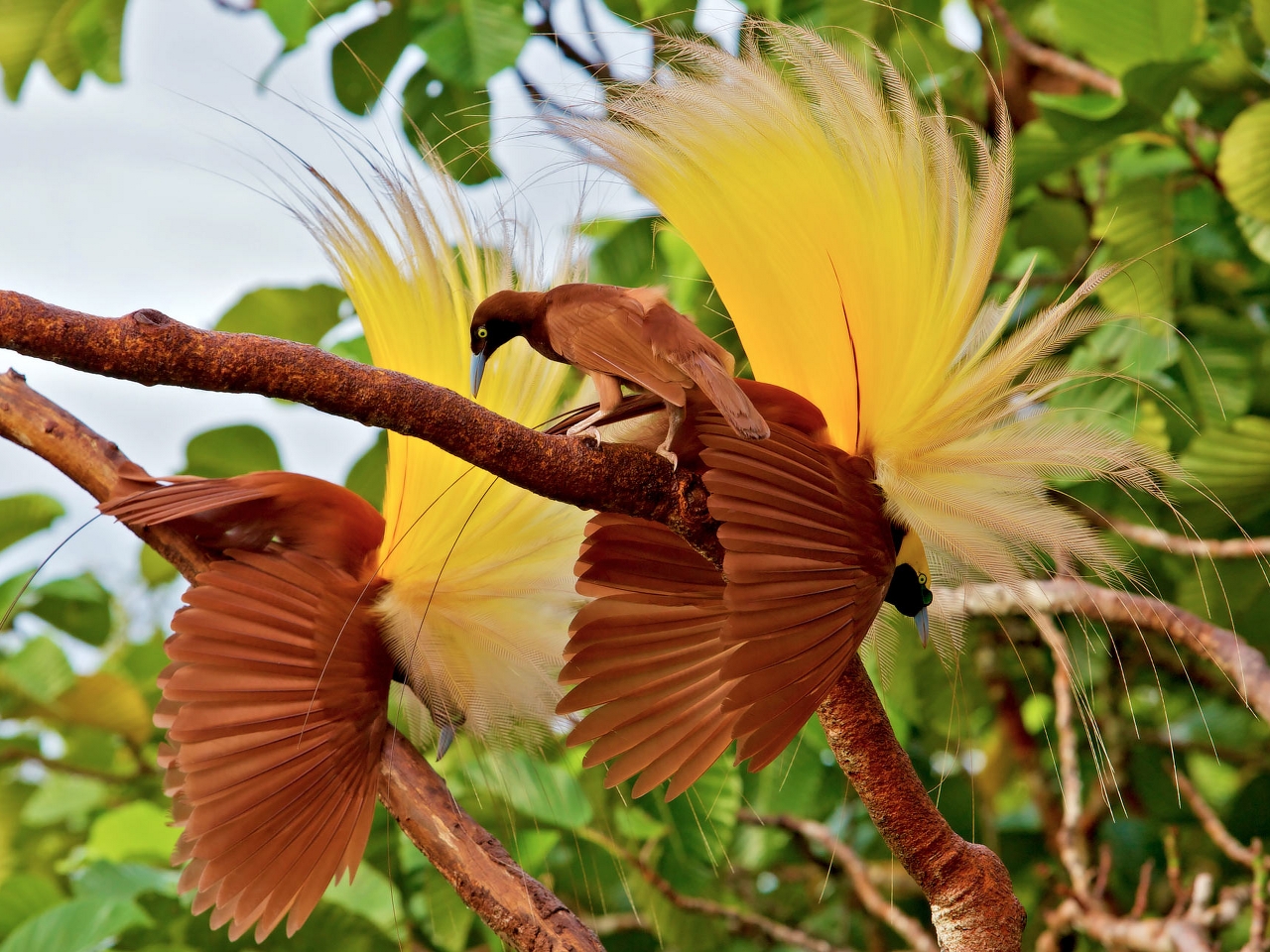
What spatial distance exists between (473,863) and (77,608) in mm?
1191

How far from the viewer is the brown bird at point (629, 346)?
1.69 ft

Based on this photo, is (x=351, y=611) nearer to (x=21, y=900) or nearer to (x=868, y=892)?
(x=868, y=892)

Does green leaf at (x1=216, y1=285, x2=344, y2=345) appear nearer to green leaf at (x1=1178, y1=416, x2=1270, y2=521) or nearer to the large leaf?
the large leaf

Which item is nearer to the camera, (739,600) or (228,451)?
(739,600)

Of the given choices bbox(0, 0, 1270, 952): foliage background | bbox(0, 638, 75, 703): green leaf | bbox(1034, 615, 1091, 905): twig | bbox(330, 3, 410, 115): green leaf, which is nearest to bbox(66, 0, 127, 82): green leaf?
bbox(0, 0, 1270, 952): foliage background

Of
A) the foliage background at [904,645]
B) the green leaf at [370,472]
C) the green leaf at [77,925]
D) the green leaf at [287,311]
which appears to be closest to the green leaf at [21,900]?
the foliage background at [904,645]

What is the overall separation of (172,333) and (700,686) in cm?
32

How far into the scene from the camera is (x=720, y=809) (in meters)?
1.15

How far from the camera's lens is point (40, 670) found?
1628mm

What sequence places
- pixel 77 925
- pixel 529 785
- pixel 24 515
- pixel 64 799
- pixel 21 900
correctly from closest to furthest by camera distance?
1. pixel 529 785
2. pixel 77 925
3. pixel 21 900
4. pixel 24 515
5. pixel 64 799

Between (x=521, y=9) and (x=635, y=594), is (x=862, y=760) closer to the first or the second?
(x=635, y=594)

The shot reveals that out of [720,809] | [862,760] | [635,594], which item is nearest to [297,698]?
[635,594]

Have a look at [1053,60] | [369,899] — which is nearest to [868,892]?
[369,899]

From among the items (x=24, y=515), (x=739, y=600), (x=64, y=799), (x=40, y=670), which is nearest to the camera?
(x=739, y=600)
